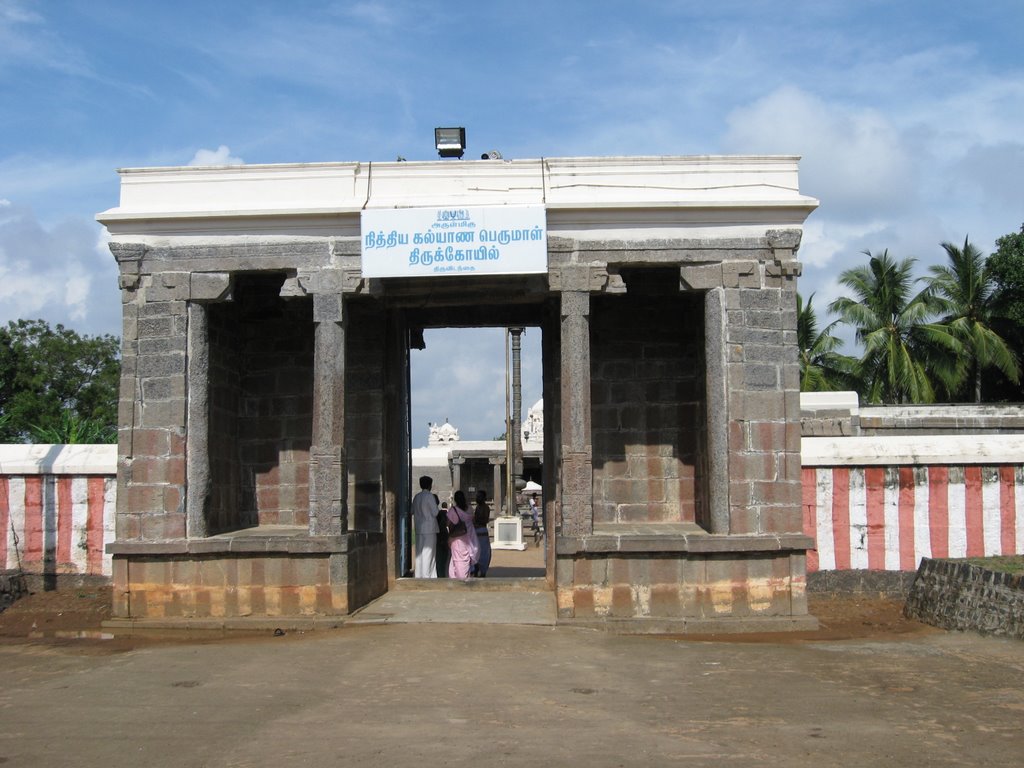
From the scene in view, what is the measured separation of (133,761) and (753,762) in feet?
11.3

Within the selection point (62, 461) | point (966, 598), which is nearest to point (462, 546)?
point (62, 461)

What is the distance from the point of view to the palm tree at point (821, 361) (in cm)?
2883

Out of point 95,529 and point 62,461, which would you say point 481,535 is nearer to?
point 95,529

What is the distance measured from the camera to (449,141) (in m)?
12.5

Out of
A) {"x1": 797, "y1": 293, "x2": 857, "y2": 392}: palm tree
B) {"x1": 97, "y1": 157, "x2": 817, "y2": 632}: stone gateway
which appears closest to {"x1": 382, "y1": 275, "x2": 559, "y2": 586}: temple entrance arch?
{"x1": 97, "y1": 157, "x2": 817, "y2": 632}: stone gateway

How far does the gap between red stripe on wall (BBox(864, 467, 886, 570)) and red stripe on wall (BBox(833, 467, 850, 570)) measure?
0.22m

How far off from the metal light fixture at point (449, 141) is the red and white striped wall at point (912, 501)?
5419mm

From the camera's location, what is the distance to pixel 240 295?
12922mm

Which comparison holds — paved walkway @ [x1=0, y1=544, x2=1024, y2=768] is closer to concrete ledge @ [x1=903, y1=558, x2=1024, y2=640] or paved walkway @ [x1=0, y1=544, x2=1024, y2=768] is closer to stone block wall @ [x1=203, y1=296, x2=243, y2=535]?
concrete ledge @ [x1=903, y1=558, x2=1024, y2=640]

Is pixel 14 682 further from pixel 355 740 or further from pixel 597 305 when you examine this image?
pixel 597 305

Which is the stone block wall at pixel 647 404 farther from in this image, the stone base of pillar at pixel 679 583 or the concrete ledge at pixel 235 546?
the concrete ledge at pixel 235 546

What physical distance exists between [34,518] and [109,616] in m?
2.22

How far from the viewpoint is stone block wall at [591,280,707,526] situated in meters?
12.4

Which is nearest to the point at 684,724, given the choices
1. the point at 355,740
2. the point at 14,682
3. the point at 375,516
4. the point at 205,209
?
the point at 355,740
